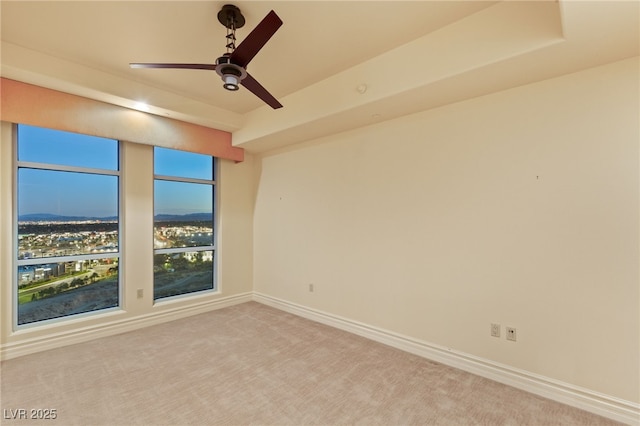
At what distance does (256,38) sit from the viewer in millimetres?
1707

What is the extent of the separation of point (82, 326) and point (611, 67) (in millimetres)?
5380

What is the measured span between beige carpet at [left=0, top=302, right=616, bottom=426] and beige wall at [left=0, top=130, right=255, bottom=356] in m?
0.22

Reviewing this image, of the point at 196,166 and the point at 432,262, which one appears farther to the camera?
the point at 196,166

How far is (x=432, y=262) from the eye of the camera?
2.80 m

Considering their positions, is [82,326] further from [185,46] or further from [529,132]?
[529,132]

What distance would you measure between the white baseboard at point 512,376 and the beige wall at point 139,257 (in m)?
2.00

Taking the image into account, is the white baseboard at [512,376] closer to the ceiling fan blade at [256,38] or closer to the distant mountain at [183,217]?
the distant mountain at [183,217]

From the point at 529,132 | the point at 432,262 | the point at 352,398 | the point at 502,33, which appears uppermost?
the point at 502,33

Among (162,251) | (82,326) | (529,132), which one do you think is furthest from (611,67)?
(82,326)

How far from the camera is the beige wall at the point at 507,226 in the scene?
197cm

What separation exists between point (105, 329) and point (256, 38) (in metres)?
3.56

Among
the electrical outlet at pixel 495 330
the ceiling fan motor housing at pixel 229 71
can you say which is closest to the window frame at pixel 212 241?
the ceiling fan motor housing at pixel 229 71

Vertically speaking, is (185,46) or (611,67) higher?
(185,46)

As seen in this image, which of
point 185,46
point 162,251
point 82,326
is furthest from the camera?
point 162,251
